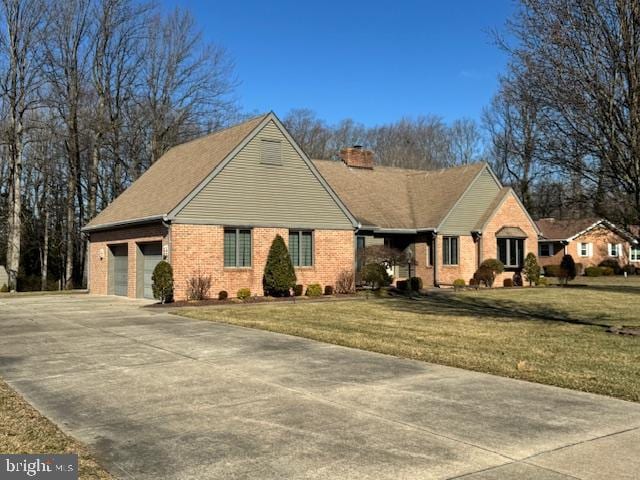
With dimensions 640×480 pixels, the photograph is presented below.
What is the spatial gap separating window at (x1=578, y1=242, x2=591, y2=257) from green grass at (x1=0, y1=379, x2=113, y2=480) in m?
51.2

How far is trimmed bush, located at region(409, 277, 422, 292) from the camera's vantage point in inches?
1109

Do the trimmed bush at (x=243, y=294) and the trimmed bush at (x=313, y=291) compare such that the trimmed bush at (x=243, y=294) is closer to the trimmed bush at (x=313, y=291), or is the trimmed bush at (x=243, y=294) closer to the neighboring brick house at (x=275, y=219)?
the neighboring brick house at (x=275, y=219)

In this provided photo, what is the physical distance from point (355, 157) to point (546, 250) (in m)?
25.5

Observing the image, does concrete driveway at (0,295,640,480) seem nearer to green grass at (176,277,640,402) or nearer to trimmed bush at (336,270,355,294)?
green grass at (176,277,640,402)

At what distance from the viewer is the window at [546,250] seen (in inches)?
Result: 2066

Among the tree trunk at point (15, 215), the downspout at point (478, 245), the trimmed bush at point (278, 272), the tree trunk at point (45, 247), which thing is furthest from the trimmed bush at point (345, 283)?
the tree trunk at point (45, 247)

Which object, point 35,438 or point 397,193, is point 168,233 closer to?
A: point 397,193

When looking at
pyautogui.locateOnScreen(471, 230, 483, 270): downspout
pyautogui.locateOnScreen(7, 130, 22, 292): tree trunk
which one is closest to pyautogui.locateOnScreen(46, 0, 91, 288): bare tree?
pyautogui.locateOnScreen(7, 130, 22, 292): tree trunk

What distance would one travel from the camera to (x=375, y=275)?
26.3m

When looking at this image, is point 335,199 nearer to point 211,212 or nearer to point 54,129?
point 211,212

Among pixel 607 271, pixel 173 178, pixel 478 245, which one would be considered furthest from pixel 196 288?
pixel 607 271

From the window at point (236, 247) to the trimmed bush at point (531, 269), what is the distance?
16267 millimetres

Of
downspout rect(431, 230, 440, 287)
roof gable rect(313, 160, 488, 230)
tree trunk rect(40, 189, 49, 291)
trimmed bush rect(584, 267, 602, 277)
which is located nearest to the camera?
downspout rect(431, 230, 440, 287)

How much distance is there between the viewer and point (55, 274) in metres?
50.7
